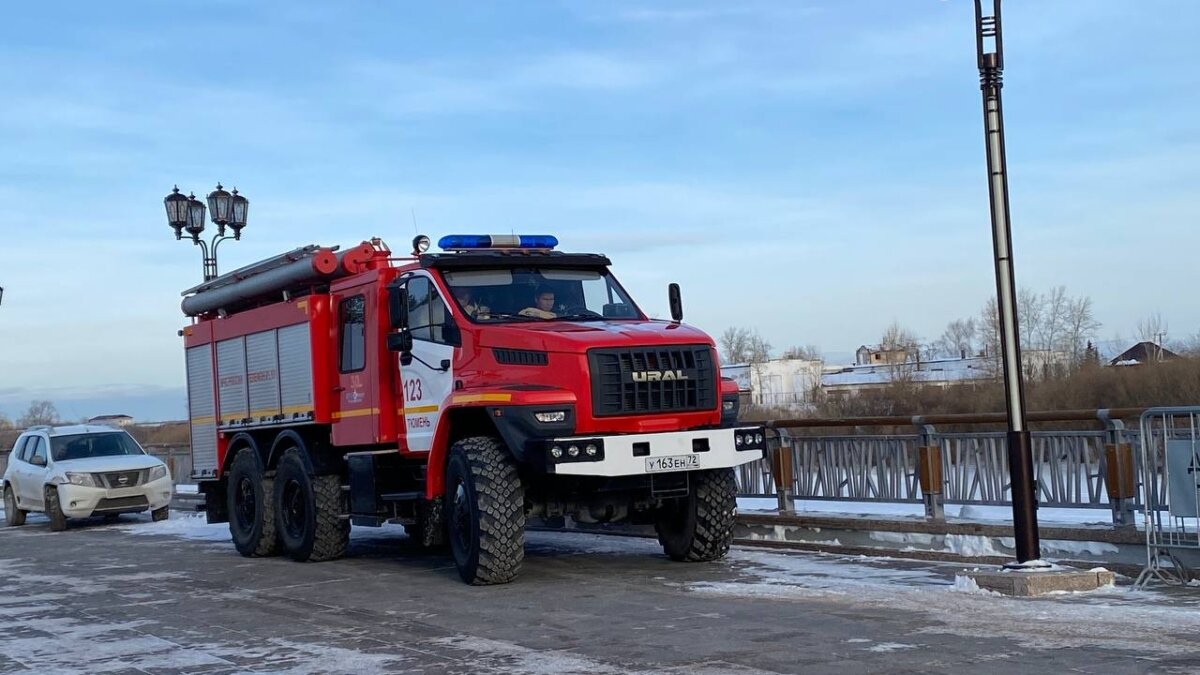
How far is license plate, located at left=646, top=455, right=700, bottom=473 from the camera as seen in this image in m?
11.5

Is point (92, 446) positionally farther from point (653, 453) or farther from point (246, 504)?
point (653, 453)

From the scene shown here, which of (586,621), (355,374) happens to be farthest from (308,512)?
(586,621)

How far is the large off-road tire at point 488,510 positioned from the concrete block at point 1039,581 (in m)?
3.89

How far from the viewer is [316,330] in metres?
14.5

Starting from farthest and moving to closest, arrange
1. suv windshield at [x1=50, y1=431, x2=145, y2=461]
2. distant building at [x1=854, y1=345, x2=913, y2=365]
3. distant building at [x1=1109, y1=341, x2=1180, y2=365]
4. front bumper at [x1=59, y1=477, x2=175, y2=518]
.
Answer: distant building at [x1=854, y1=345, x2=913, y2=365]
distant building at [x1=1109, y1=341, x2=1180, y2=365]
suv windshield at [x1=50, y1=431, x2=145, y2=461]
front bumper at [x1=59, y1=477, x2=175, y2=518]

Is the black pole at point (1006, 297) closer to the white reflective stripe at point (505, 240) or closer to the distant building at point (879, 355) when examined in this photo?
the white reflective stripe at point (505, 240)

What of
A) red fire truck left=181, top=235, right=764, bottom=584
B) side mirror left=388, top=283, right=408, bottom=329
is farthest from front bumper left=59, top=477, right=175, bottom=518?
side mirror left=388, top=283, right=408, bottom=329

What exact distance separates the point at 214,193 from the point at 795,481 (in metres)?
13.5

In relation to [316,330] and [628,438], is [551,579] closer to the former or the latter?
[628,438]

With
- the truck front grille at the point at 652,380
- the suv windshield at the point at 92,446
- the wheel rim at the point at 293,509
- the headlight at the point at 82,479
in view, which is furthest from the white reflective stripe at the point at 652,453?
the suv windshield at the point at 92,446

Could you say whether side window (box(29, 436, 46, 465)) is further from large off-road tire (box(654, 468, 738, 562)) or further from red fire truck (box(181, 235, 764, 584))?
large off-road tire (box(654, 468, 738, 562))

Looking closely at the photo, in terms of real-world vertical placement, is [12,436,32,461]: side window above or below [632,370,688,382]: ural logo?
below

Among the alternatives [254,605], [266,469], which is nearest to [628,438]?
[254,605]

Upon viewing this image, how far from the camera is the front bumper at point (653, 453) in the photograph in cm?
1112
